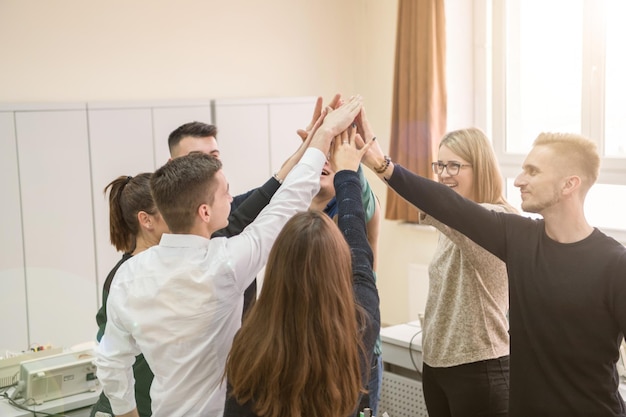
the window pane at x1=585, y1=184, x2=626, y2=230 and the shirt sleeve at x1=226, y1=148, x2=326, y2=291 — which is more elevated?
the shirt sleeve at x1=226, y1=148, x2=326, y2=291

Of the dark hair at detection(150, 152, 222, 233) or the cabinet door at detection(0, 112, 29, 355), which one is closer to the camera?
the dark hair at detection(150, 152, 222, 233)

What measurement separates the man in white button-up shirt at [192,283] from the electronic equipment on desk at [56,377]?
107cm

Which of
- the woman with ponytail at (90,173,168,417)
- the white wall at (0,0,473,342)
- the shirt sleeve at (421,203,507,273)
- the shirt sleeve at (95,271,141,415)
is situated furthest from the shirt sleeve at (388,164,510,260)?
the white wall at (0,0,473,342)

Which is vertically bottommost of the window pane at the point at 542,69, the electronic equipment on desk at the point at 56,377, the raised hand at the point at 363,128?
the electronic equipment on desk at the point at 56,377

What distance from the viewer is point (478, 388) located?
2.35 m

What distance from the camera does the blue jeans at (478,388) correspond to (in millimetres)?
2332

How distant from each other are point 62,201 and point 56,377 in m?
1.20

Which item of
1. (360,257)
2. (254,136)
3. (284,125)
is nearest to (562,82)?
(284,125)

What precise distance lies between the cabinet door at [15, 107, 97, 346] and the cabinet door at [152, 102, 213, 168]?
401 millimetres

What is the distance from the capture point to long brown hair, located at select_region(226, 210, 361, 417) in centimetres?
145

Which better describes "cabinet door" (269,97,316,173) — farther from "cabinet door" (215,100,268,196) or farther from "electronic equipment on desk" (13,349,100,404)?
"electronic equipment on desk" (13,349,100,404)

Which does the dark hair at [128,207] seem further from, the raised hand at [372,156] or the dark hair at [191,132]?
the raised hand at [372,156]

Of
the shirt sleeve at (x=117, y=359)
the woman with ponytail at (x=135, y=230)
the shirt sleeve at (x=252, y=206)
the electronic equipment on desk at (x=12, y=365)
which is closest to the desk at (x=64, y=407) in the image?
the electronic equipment on desk at (x=12, y=365)

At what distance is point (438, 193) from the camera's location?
6.92 feet
